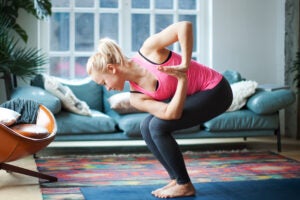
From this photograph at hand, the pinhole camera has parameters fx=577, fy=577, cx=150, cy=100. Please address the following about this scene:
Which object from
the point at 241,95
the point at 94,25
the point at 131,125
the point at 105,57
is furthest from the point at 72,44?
the point at 105,57

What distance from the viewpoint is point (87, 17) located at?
6.18m

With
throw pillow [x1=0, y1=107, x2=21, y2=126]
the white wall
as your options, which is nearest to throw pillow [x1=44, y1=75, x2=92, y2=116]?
throw pillow [x1=0, y1=107, x2=21, y2=126]

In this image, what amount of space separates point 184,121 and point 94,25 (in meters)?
3.15

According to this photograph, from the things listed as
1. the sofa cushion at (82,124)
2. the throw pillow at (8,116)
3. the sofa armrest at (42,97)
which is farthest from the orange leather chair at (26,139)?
the sofa cushion at (82,124)

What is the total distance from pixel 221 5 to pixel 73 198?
3.56 metres

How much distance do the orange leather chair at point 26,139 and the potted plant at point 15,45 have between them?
1.11 metres

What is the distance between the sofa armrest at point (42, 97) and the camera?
4.70m

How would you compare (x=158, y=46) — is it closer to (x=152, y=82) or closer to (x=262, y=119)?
(x=152, y=82)

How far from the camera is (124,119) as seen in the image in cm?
495

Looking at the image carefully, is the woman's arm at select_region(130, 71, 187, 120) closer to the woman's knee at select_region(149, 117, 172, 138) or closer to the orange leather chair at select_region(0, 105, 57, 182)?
the woman's knee at select_region(149, 117, 172, 138)

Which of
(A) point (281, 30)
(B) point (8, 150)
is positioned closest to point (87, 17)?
(A) point (281, 30)

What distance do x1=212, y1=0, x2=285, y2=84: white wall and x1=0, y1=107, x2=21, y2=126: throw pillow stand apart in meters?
2.97

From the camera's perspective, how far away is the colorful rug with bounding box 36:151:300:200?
3.85 m

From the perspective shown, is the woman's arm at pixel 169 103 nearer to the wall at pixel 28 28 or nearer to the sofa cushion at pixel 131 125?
the sofa cushion at pixel 131 125
